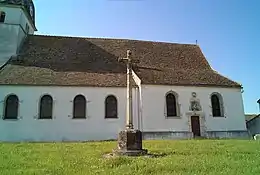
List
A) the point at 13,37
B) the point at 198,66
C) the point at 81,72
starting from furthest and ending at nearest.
A: the point at 198,66, the point at 13,37, the point at 81,72

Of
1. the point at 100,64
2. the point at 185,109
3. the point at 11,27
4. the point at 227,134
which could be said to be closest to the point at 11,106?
the point at 100,64

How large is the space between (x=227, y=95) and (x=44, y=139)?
1520 cm

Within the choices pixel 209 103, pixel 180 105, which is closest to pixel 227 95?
pixel 209 103

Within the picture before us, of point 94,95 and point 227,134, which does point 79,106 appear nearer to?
point 94,95

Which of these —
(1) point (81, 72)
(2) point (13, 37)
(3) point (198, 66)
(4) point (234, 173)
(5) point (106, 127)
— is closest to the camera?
(4) point (234, 173)

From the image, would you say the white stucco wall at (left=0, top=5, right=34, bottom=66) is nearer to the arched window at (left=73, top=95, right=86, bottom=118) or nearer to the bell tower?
the bell tower

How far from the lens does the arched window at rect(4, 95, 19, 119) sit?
18.8 meters

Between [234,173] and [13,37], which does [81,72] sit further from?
[234,173]

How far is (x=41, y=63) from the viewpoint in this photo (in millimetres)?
21422

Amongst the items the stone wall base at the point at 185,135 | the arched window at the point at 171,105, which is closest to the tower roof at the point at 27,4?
the arched window at the point at 171,105

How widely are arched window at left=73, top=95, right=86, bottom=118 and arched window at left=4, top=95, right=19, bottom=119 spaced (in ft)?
13.8

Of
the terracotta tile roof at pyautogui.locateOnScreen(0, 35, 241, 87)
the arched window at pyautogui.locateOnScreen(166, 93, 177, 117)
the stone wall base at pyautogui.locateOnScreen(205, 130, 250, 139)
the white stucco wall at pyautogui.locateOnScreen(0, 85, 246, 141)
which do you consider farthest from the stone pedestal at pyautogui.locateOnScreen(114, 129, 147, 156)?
the stone wall base at pyautogui.locateOnScreen(205, 130, 250, 139)

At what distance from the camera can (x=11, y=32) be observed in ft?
74.9

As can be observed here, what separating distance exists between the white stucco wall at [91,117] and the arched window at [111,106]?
0.34 m
